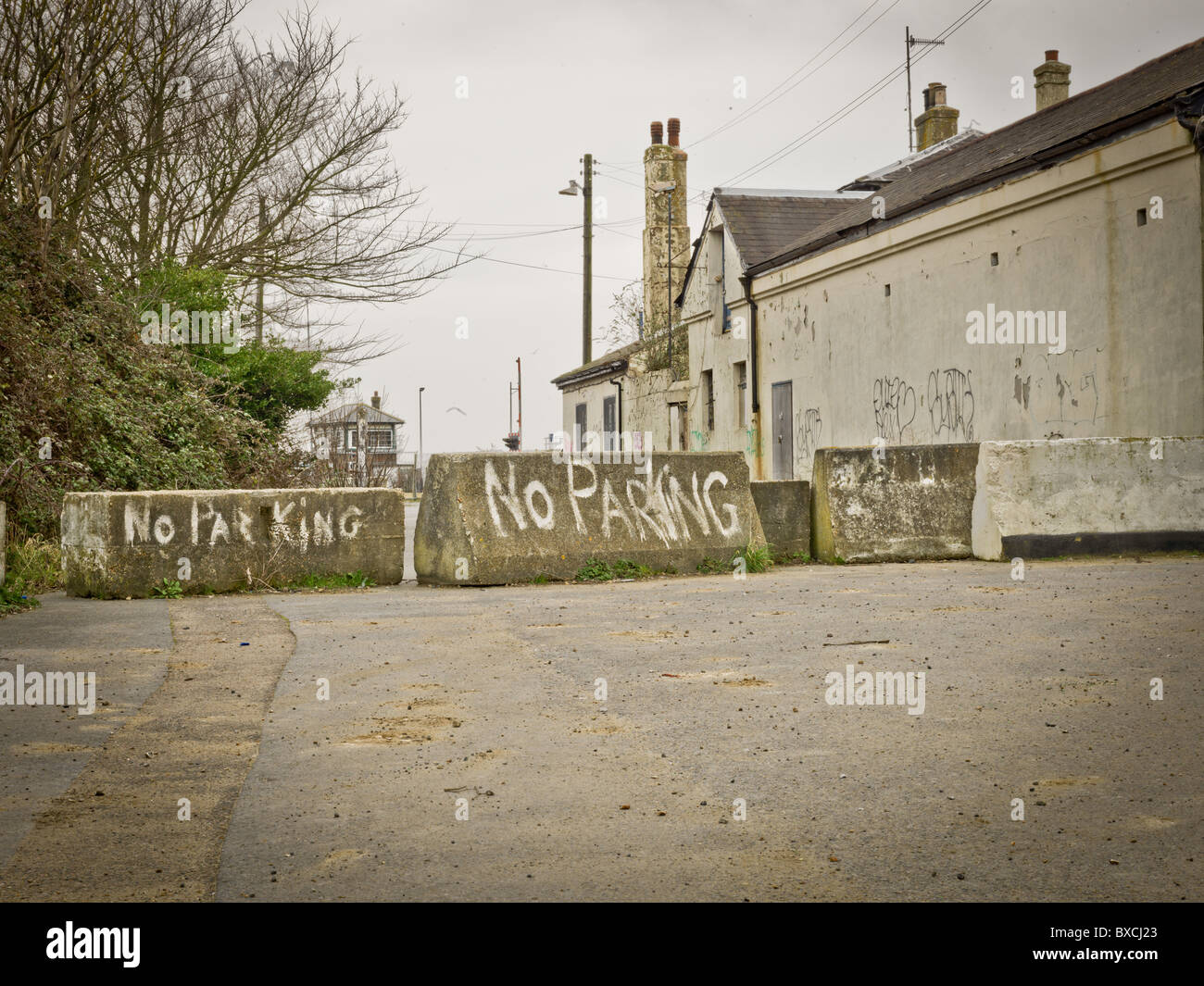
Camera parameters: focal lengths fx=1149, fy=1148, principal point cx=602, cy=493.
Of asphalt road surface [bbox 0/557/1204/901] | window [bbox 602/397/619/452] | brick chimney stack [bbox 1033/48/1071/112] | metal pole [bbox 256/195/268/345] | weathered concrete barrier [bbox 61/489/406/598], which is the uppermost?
brick chimney stack [bbox 1033/48/1071/112]

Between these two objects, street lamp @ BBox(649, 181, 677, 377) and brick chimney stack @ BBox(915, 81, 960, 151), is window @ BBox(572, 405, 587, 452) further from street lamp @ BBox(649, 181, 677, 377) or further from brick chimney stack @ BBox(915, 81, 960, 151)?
brick chimney stack @ BBox(915, 81, 960, 151)

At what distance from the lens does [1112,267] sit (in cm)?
1488

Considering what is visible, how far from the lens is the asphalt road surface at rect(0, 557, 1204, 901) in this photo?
3.36 metres

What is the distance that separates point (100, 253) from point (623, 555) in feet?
42.2

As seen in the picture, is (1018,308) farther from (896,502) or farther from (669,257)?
(669,257)

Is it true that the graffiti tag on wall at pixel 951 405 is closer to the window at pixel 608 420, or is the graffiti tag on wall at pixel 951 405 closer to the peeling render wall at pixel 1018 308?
the peeling render wall at pixel 1018 308

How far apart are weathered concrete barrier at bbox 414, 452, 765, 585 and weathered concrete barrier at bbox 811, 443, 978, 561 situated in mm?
1100

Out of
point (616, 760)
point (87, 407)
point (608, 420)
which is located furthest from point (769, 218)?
point (616, 760)

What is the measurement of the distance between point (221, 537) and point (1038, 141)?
13305 mm

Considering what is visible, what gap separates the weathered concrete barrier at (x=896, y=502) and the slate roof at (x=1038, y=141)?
522 cm

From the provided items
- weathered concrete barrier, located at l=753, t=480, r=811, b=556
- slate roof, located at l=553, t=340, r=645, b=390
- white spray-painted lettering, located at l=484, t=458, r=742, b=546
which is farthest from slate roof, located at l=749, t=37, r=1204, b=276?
slate roof, located at l=553, t=340, r=645, b=390

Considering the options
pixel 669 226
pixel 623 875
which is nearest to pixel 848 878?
pixel 623 875

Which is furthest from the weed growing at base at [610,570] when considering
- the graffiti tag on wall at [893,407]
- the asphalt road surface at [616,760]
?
the graffiti tag on wall at [893,407]

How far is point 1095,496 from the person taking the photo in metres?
12.4
